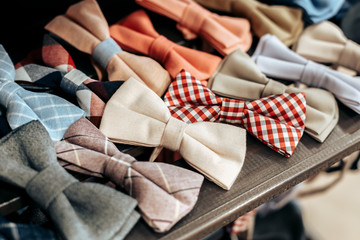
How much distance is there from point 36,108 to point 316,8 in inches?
30.1

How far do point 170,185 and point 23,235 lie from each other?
23 cm

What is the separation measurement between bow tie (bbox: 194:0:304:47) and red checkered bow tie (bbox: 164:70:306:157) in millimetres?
268

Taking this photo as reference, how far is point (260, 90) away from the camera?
2.28 feet

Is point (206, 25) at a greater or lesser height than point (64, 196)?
greater

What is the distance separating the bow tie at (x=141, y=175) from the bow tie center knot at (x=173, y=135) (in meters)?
0.05

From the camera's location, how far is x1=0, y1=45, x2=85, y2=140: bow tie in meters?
0.56

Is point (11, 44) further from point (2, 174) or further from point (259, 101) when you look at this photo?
point (259, 101)

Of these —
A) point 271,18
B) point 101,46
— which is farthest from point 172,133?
point 271,18

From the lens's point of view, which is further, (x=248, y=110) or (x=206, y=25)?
(x=206, y=25)

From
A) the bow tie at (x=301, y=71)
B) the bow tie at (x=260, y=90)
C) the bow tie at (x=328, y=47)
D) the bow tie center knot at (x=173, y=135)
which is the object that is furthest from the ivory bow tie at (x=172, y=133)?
the bow tie at (x=328, y=47)

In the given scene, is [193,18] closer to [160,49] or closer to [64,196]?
[160,49]

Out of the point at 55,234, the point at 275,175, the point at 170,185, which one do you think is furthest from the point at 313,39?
the point at 55,234

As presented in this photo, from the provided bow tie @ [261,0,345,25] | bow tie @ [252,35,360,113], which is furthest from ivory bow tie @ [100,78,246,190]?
Answer: bow tie @ [261,0,345,25]

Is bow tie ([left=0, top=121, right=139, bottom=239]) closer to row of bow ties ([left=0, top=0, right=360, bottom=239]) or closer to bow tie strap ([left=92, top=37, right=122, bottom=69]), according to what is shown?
row of bow ties ([left=0, top=0, right=360, bottom=239])
